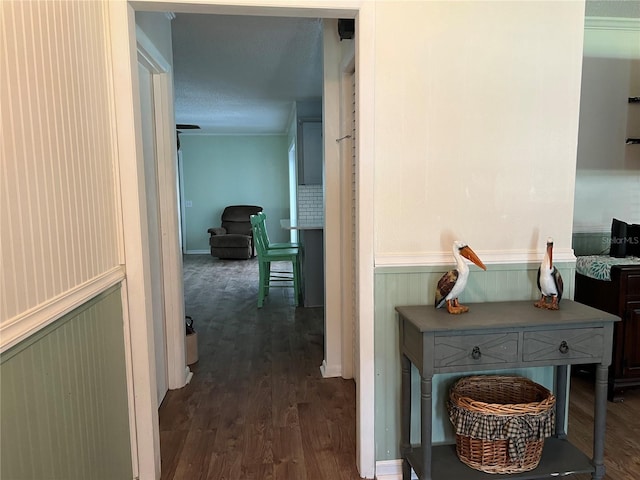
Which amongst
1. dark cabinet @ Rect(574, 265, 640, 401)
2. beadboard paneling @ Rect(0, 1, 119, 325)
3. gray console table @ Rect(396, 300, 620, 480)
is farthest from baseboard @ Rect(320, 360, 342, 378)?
beadboard paneling @ Rect(0, 1, 119, 325)

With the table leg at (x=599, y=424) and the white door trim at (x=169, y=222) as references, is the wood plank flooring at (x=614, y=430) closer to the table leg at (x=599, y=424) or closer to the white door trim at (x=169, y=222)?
the table leg at (x=599, y=424)

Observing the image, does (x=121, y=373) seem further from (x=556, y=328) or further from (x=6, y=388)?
(x=556, y=328)

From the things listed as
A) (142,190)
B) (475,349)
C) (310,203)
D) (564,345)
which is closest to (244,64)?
(310,203)

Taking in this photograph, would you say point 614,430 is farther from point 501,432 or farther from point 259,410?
point 259,410

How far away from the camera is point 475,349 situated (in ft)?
5.16

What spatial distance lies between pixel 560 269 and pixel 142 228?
5.76 ft

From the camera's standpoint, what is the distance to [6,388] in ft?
3.14

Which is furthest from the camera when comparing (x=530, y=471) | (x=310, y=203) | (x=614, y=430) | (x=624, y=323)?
(x=310, y=203)

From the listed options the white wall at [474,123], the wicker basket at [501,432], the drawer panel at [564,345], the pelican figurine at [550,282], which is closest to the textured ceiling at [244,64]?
the white wall at [474,123]

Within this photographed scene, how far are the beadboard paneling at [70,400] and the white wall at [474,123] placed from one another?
1077 millimetres

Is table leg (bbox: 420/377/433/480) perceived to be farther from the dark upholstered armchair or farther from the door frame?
the dark upholstered armchair

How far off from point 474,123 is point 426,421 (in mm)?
1174

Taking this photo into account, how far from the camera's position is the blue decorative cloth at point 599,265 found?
104 inches

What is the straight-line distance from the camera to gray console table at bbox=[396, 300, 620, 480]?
1.57m
